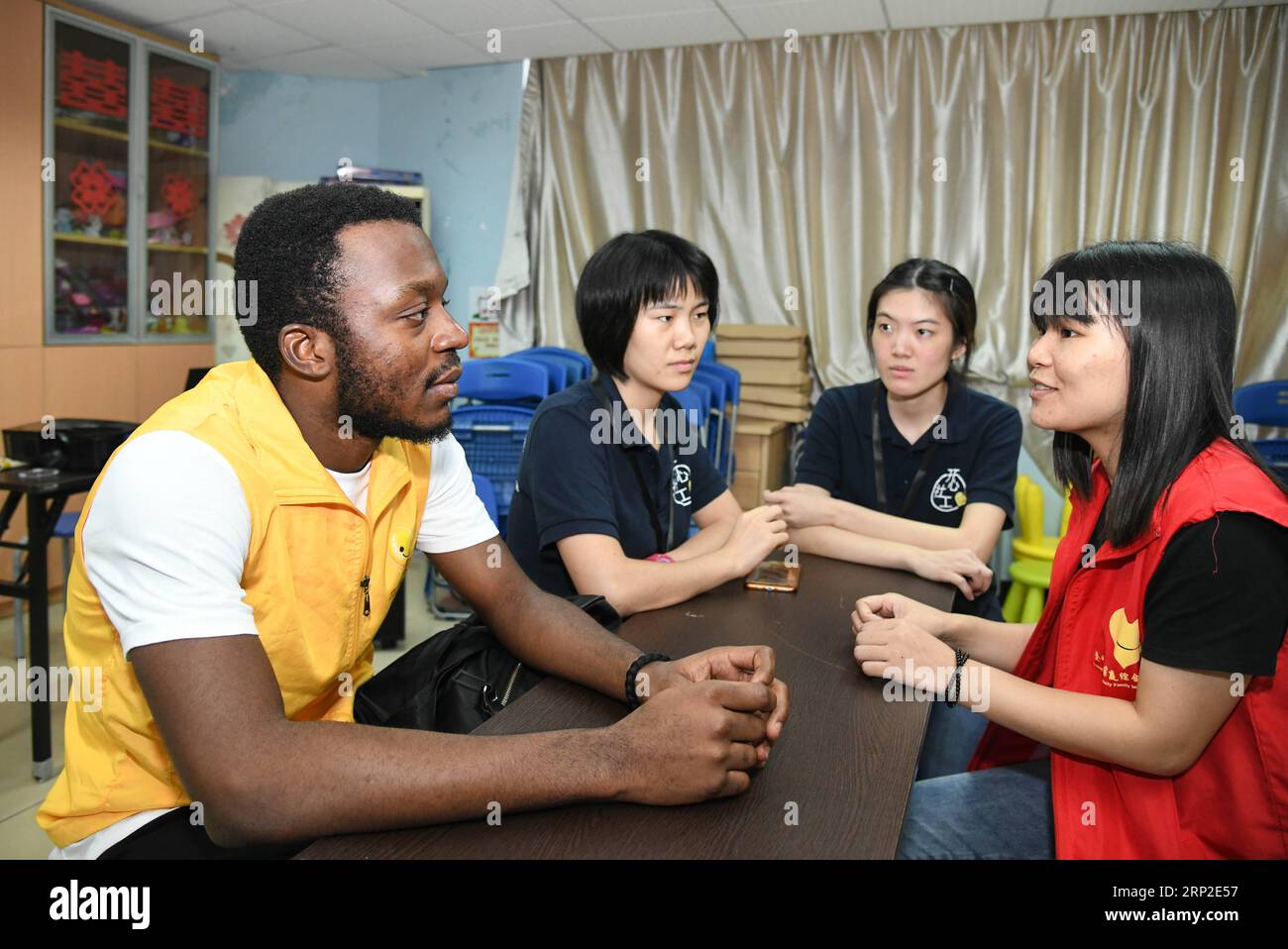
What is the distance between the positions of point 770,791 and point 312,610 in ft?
1.97

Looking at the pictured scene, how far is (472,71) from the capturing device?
5359 millimetres

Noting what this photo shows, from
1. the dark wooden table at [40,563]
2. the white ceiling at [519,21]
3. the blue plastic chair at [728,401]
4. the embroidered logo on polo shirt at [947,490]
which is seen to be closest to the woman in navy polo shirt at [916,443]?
the embroidered logo on polo shirt at [947,490]

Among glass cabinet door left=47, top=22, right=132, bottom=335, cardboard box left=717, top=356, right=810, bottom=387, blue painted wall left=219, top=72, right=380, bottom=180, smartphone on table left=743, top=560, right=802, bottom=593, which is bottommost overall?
smartphone on table left=743, top=560, right=802, bottom=593

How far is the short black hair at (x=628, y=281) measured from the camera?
2.03 metres

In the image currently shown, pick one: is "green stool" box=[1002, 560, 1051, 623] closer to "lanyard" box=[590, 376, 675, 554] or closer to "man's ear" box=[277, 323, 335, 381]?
"lanyard" box=[590, 376, 675, 554]

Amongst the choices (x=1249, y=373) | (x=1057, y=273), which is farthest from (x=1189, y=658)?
(x=1249, y=373)

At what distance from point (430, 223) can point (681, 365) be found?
3.95 metres

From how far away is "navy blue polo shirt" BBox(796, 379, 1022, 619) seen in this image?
90.4 inches

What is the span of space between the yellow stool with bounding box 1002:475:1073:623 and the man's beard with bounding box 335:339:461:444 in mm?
2824

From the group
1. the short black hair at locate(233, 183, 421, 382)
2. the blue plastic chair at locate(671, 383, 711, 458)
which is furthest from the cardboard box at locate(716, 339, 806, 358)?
the short black hair at locate(233, 183, 421, 382)

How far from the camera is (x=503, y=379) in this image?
12.9ft

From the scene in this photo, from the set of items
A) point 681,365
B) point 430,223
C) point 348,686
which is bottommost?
point 348,686

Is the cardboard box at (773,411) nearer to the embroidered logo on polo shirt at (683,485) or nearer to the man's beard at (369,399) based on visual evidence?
the embroidered logo on polo shirt at (683,485)
